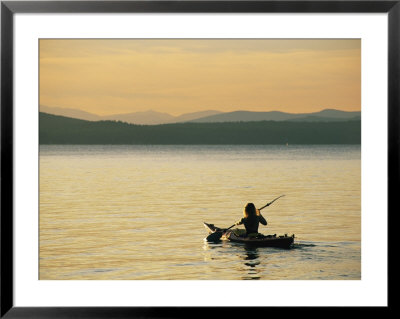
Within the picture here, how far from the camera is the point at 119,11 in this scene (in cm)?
439

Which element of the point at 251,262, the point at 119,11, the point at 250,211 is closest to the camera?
the point at 119,11

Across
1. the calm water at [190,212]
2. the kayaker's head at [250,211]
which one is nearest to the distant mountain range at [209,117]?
the calm water at [190,212]

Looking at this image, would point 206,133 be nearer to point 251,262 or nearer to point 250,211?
point 250,211

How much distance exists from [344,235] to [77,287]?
184 centimetres

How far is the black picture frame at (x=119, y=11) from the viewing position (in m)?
4.33

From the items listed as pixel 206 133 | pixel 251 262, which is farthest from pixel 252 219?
pixel 206 133

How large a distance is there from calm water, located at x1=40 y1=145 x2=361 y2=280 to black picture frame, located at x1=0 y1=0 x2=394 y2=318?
235 mm

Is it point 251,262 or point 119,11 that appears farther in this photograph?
point 251,262

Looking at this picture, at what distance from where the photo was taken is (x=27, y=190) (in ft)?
14.4

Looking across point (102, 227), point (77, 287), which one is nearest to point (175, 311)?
point (77, 287)

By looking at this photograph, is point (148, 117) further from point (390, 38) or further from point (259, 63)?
point (390, 38)

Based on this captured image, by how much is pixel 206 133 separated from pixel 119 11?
1.62 metres

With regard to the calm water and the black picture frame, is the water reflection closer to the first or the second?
the calm water

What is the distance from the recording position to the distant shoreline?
527 centimetres
